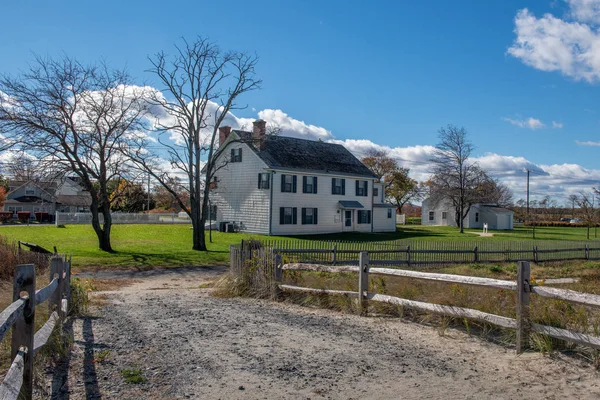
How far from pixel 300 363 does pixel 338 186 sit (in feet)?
120

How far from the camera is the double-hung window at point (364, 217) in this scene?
144ft

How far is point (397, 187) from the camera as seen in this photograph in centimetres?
7850

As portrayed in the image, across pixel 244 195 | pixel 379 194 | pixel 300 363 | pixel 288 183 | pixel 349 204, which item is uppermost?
pixel 288 183

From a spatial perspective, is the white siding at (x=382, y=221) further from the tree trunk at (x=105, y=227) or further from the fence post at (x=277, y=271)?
the fence post at (x=277, y=271)

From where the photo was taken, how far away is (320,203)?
1612 inches

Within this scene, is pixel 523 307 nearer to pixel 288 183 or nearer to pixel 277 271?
pixel 277 271

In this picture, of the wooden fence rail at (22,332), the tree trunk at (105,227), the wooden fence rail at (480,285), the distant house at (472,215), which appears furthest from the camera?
the distant house at (472,215)

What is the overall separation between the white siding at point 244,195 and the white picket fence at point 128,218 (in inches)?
462

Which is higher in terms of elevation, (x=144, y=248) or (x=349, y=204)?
(x=349, y=204)

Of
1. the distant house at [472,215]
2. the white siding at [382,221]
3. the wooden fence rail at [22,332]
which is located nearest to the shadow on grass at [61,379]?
the wooden fence rail at [22,332]

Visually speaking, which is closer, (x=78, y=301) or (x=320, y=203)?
(x=78, y=301)

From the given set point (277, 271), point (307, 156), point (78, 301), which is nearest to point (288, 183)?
point (307, 156)

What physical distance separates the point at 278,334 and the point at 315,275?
4.65 metres

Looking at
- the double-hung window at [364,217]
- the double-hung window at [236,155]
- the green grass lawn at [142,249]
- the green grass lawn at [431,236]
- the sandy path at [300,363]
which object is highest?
the double-hung window at [236,155]
